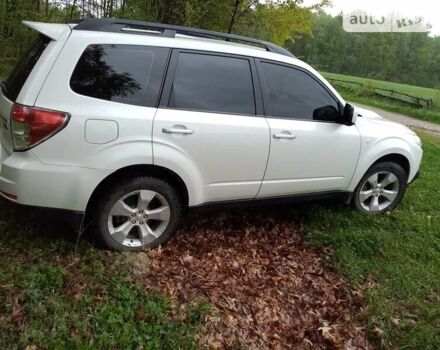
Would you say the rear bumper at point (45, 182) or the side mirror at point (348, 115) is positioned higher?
the side mirror at point (348, 115)

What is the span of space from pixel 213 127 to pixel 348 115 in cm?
155

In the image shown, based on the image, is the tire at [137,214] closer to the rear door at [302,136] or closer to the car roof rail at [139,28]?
the rear door at [302,136]

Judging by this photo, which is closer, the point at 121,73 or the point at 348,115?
the point at 121,73

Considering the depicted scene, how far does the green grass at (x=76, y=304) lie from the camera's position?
9.18 ft

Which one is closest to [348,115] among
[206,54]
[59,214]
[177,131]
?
[206,54]

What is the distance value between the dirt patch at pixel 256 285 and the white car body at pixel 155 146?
51 cm

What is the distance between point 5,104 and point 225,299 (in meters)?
2.22

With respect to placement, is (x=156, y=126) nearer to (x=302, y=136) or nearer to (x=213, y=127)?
(x=213, y=127)

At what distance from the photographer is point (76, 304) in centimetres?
303

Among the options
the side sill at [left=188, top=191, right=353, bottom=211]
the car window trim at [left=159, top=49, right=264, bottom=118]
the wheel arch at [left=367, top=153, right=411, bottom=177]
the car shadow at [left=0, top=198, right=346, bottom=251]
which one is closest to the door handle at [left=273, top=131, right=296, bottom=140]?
the car window trim at [left=159, top=49, right=264, bottom=118]

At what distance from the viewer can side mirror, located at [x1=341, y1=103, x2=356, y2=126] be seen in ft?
14.4

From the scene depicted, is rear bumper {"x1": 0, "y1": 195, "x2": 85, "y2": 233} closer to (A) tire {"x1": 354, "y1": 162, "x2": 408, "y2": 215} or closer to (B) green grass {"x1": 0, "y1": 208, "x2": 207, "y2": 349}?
(B) green grass {"x1": 0, "y1": 208, "x2": 207, "y2": 349}

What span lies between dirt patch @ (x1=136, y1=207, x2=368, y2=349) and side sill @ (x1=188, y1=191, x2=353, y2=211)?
0.41m

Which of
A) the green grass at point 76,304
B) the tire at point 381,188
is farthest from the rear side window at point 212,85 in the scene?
the tire at point 381,188
